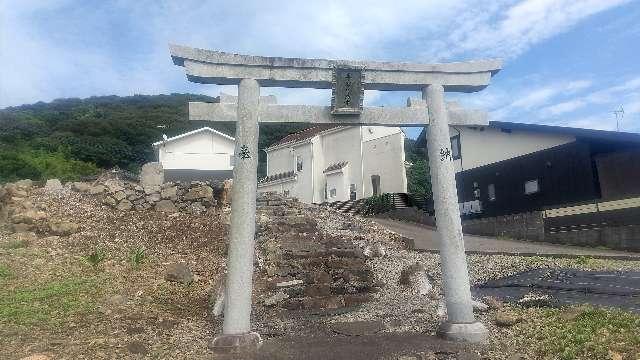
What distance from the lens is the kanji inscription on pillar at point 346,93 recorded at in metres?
8.27

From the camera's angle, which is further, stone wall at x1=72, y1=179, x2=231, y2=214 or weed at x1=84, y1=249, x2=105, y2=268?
stone wall at x1=72, y1=179, x2=231, y2=214

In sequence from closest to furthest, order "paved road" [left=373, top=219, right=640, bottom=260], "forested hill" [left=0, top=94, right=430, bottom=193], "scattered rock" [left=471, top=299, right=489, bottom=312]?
"scattered rock" [left=471, top=299, right=489, bottom=312], "paved road" [left=373, top=219, right=640, bottom=260], "forested hill" [left=0, top=94, right=430, bottom=193]

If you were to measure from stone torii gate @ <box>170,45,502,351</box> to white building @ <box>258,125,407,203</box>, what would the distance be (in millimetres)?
28439

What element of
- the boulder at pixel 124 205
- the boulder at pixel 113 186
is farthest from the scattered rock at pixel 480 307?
the boulder at pixel 113 186

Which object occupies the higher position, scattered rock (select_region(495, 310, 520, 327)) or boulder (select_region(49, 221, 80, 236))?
boulder (select_region(49, 221, 80, 236))

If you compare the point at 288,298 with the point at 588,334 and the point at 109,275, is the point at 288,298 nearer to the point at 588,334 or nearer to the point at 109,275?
the point at 109,275

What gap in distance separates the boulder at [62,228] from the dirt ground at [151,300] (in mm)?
216

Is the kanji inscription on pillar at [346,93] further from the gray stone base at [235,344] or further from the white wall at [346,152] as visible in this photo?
the white wall at [346,152]

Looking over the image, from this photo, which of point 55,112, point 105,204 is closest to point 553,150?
point 105,204

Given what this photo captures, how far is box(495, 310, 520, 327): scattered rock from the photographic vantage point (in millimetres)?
8070

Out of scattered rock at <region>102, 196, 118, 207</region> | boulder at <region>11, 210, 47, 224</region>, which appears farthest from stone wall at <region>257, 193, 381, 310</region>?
boulder at <region>11, 210, 47, 224</region>

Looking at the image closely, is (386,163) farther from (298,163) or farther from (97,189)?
(97,189)

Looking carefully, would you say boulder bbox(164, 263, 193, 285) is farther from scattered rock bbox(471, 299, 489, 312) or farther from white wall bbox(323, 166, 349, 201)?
white wall bbox(323, 166, 349, 201)

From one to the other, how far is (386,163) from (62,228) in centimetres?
2734
